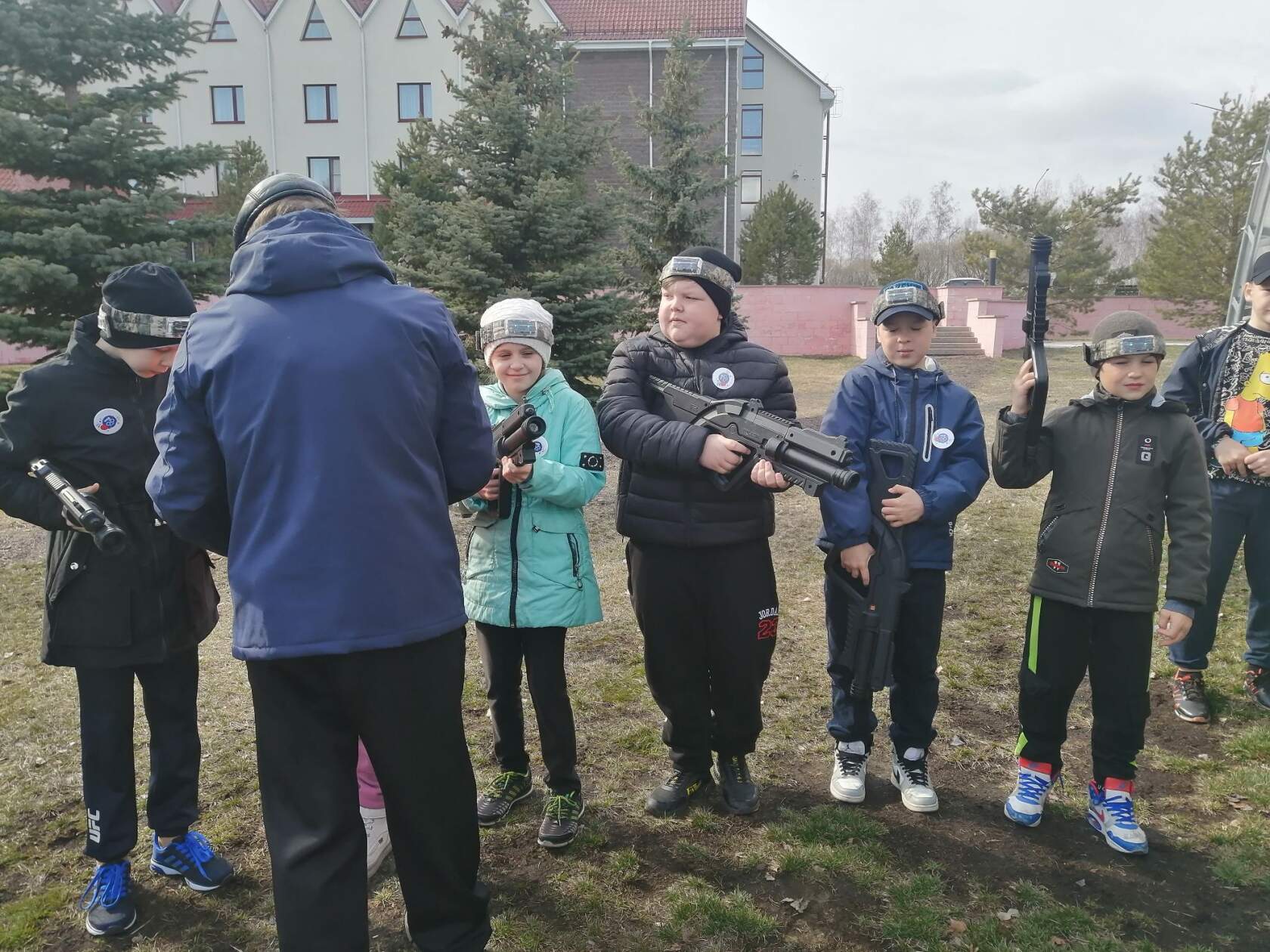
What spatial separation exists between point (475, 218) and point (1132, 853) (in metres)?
9.35

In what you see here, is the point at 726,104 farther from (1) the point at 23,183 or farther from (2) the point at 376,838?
(2) the point at 376,838

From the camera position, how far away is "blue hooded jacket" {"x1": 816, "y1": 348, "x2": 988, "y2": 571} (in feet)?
12.1

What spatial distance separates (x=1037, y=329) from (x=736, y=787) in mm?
2234

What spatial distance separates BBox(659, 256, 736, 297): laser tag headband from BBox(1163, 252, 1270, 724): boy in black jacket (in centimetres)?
253

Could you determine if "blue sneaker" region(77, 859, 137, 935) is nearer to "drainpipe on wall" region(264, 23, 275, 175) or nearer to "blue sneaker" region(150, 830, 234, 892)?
"blue sneaker" region(150, 830, 234, 892)

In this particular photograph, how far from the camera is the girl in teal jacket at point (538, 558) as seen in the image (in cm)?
349

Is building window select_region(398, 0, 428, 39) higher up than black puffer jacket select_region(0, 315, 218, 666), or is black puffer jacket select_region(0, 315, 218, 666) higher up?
building window select_region(398, 0, 428, 39)

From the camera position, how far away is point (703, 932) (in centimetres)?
301

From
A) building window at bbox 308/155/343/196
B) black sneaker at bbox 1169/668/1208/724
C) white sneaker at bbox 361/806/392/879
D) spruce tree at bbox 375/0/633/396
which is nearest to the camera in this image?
white sneaker at bbox 361/806/392/879

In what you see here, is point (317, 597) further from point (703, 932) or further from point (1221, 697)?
point (1221, 697)

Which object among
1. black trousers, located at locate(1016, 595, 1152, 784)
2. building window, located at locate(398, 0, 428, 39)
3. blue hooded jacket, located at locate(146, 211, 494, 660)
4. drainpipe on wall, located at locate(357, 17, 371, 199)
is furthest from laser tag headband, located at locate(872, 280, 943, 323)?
building window, located at locate(398, 0, 428, 39)

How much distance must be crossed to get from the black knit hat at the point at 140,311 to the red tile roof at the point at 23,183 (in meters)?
9.94

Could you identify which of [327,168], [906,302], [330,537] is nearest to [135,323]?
[330,537]

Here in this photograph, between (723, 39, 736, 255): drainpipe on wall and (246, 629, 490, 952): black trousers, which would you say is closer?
(246, 629, 490, 952): black trousers
